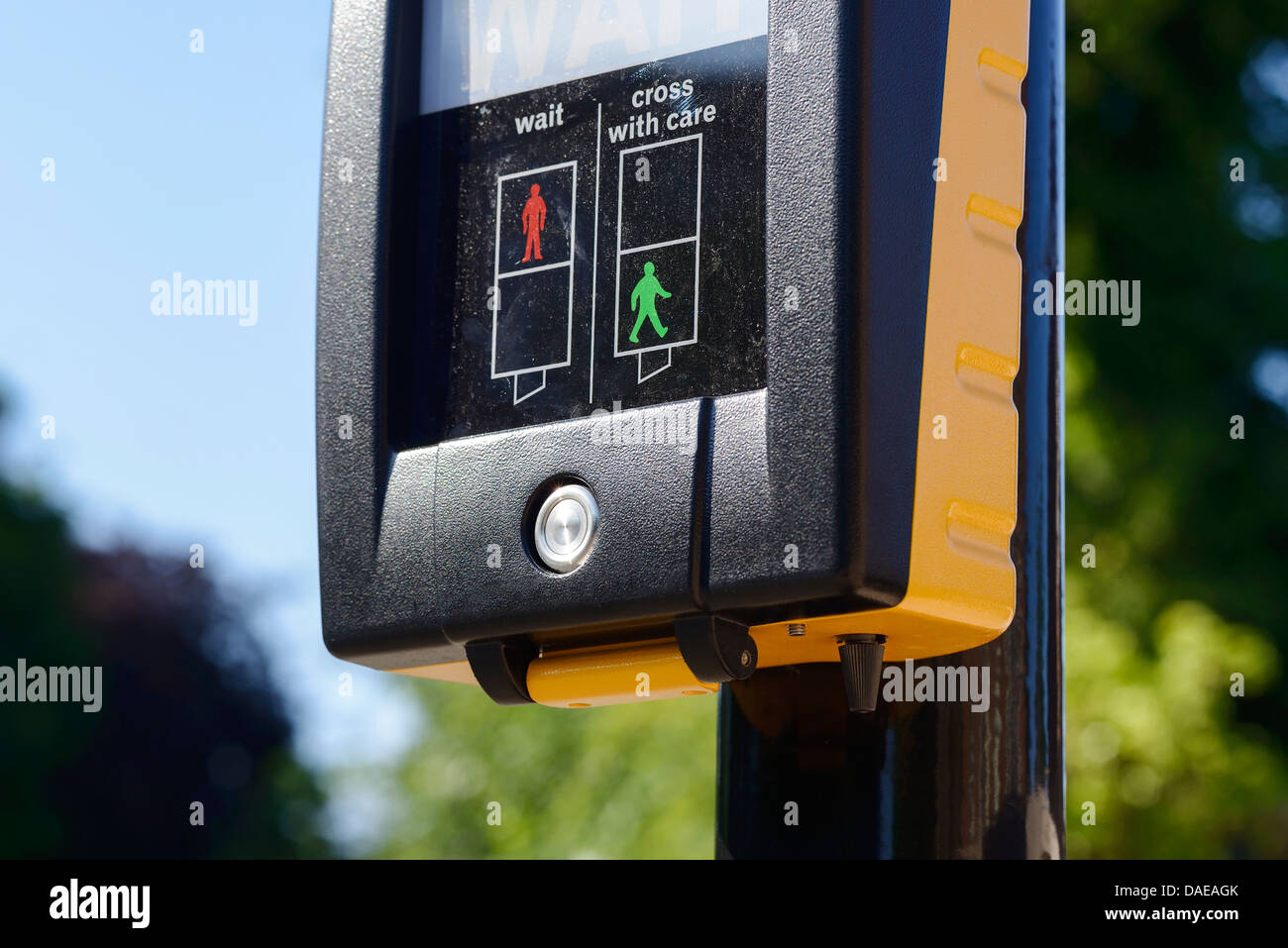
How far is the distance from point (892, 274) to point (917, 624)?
273 mm

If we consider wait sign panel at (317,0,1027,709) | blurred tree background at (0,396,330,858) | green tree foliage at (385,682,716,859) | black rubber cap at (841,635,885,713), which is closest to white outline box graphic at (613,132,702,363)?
wait sign panel at (317,0,1027,709)

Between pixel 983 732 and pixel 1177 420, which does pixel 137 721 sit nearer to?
pixel 1177 420

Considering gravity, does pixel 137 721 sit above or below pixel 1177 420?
below

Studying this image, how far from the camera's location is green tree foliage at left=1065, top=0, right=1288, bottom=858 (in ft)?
22.9

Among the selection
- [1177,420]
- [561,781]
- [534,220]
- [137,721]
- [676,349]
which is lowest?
[137,721]

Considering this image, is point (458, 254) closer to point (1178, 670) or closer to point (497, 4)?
point (497, 4)

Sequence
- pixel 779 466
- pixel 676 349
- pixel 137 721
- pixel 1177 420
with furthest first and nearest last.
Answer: pixel 137 721 < pixel 1177 420 < pixel 676 349 < pixel 779 466

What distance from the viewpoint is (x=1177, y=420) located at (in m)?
7.82

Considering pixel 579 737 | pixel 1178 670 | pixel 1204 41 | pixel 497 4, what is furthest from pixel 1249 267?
pixel 497 4

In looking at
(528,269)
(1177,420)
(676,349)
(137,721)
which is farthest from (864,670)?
(137,721)

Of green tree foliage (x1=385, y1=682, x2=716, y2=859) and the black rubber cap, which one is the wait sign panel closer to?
the black rubber cap

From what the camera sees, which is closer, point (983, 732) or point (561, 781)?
point (983, 732)

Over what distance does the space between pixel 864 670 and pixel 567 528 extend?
0.88 feet
